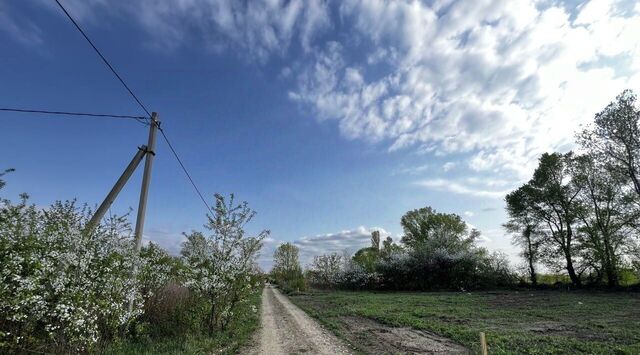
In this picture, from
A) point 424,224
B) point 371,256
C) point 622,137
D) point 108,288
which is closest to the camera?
point 108,288

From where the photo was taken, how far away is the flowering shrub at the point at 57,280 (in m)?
4.43

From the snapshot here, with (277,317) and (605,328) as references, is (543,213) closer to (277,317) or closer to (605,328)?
(605,328)

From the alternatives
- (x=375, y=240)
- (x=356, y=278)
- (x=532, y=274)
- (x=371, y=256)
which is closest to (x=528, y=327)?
(x=532, y=274)

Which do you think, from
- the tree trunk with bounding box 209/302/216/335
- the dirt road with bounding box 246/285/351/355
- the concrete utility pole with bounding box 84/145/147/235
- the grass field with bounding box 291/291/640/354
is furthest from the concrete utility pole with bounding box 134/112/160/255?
the grass field with bounding box 291/291/640/354

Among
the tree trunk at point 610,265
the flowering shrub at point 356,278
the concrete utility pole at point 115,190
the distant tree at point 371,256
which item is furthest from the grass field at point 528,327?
the distant tree at point 371,256

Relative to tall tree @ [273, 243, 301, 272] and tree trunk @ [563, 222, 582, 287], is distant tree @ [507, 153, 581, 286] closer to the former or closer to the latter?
tree trunk @ [563, 222, 582, 287]

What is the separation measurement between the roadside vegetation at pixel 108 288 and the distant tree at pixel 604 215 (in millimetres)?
26446

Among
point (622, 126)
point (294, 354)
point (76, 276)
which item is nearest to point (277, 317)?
point (294, 354)

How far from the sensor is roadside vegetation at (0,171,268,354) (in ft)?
15.4

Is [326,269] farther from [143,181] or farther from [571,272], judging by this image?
[143,181]

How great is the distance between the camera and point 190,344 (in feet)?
24.7

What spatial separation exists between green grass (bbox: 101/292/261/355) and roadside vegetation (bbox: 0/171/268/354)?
0.02 meters

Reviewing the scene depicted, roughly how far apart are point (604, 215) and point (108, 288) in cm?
3276

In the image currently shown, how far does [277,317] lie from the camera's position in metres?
13.8
